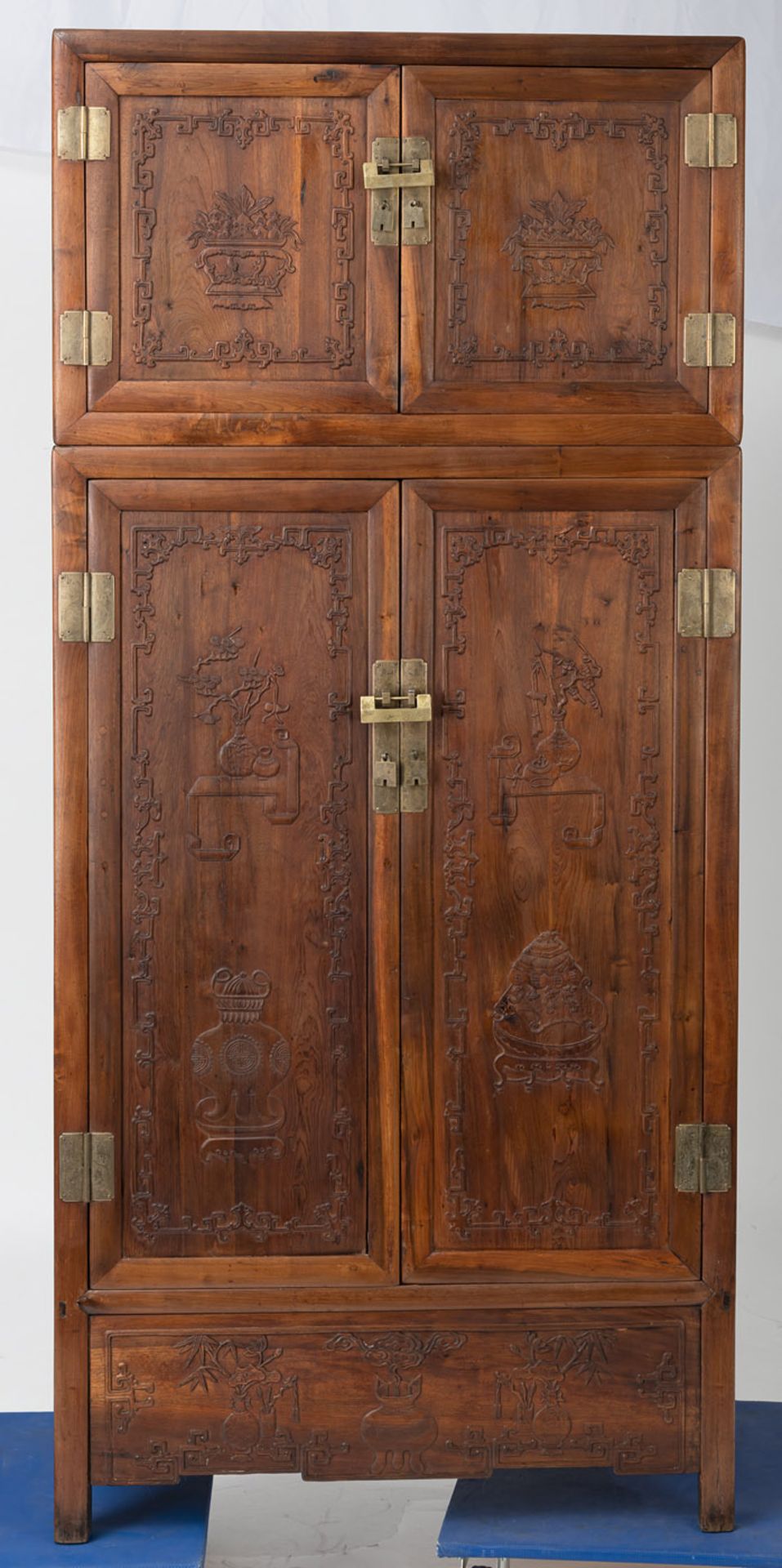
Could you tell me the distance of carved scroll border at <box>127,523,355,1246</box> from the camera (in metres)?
2.70

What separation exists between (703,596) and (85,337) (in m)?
1.10

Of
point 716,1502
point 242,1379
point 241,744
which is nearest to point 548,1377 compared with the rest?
point 716,1502

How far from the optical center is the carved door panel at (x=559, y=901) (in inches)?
107

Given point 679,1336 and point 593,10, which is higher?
point 593,10

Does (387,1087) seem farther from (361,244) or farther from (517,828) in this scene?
(361,244)

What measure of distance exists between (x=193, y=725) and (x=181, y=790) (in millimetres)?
111

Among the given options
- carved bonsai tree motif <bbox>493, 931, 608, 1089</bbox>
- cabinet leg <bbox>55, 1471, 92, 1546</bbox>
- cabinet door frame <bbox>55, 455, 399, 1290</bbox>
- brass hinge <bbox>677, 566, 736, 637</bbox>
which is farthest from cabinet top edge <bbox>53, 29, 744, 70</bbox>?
cabinet leg <bbox>55, 1471, 92, 1546</bbox>

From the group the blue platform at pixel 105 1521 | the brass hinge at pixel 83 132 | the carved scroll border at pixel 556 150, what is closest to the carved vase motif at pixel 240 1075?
the blue platform at pixel 105 1521

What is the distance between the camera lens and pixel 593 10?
12.8 ft

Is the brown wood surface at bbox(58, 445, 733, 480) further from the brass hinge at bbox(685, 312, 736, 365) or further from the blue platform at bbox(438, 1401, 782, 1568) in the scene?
the blue platform at bbox(438, 1401, 782, 1568)

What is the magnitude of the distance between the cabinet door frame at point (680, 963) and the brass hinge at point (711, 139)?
1.60ft

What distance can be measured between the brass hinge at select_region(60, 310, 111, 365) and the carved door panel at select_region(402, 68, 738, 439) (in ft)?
1.60

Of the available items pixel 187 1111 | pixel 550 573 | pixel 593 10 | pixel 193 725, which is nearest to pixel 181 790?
pixel 193 725

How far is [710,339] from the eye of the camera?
2.70 m
